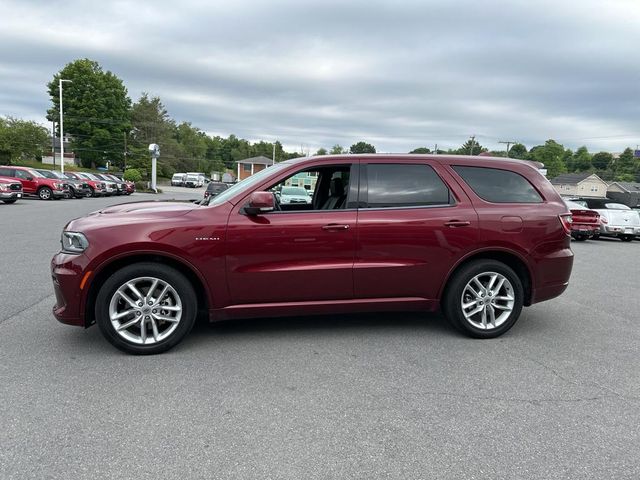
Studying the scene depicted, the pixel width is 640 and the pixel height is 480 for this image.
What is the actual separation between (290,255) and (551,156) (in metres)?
131

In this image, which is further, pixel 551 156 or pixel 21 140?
pixel 551 156

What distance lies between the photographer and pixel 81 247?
4047 mm

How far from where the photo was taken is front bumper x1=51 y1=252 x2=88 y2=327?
4.02 metres

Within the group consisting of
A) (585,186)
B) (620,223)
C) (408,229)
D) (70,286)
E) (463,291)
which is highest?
(585,186)

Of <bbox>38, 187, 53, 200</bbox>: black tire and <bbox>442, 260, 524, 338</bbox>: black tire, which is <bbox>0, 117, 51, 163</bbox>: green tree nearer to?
<bbox>38, 187, 53, 200</bbox>: black tire

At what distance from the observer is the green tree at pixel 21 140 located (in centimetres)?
4856

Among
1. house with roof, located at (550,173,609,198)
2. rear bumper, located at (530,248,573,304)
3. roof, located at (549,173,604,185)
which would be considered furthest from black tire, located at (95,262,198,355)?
roof, located at (549,173,604,185)

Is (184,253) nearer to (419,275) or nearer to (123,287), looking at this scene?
(123,287)

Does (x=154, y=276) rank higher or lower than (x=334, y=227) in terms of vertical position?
lower

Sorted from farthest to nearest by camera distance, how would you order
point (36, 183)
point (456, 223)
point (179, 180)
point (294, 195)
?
point (179, 180), point (36, 183), point (294, 195), point (456, 223)

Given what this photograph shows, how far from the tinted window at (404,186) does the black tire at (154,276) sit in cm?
190

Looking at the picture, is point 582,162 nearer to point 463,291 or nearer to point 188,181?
point 188,181

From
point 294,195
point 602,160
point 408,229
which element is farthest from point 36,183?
point 602,160

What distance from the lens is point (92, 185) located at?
3281cm
